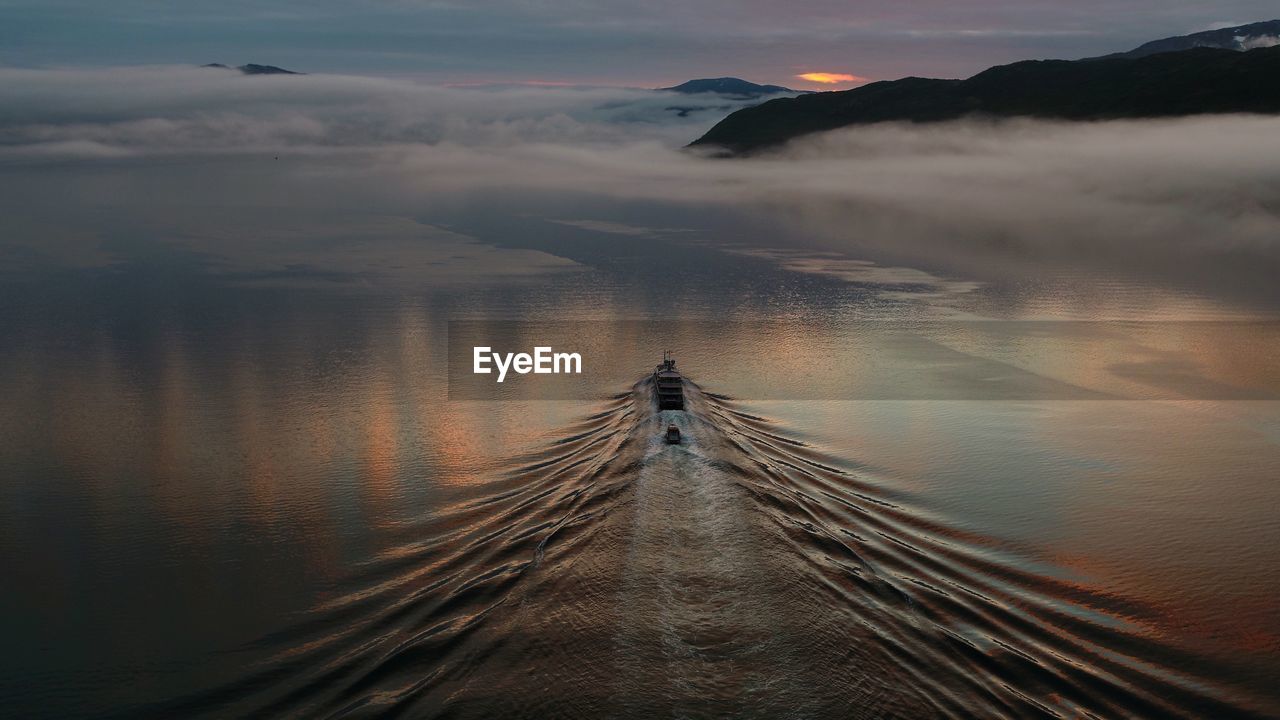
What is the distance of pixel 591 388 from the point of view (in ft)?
144

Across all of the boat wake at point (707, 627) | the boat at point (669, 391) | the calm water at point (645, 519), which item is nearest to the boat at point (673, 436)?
the calm water at point (645, 519)

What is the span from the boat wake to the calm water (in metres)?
0.09

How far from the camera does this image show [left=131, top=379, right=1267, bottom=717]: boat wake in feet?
58.9

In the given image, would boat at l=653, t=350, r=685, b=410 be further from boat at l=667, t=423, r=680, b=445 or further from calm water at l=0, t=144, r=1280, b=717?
boat at l=667, t=423, r=680, b=445

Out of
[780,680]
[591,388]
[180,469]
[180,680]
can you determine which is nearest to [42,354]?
[180,469]

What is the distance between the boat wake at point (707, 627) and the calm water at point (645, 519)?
0.09 m

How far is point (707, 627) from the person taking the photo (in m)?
20.5

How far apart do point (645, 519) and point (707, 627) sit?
5911mm

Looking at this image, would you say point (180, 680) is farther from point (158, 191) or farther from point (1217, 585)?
point (158, 191)

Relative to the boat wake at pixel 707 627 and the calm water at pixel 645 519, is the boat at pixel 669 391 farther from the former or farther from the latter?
the boat wake at pixel 707 627

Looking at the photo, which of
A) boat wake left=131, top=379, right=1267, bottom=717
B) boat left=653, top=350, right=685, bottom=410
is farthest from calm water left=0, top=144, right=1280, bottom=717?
boat left=653, top=350, right=685, bottom=410

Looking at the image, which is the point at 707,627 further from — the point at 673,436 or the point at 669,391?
the point at 669,391

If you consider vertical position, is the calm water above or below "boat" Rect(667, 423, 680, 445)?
below

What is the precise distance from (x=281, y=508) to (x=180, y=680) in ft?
31.8
